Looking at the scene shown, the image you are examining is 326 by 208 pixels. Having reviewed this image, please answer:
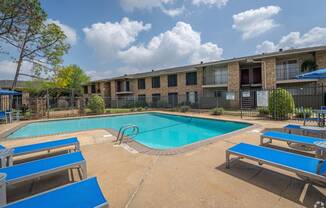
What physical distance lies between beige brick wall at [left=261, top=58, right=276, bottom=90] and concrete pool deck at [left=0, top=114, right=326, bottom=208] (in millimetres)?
15364

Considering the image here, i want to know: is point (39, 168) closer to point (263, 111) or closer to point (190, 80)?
point (263, 111)

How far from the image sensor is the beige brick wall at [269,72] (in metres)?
15.8

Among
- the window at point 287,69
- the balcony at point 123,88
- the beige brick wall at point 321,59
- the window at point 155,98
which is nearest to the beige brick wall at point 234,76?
the window at point 287,69

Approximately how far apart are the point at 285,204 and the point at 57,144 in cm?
521

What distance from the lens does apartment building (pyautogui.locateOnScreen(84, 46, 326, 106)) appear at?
50.1 ft

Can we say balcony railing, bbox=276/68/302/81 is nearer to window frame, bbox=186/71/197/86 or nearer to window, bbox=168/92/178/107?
window frame, bbox=186/71/197/86

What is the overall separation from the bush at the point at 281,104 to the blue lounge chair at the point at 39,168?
11.8 m

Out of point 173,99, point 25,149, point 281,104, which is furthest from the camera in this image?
point 173,99

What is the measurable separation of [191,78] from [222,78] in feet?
14.0

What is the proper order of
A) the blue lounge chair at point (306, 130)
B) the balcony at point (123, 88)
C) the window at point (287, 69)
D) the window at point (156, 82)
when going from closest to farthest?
1. the blue lounge chair at point (306, 130)
2. the window at point (287, 69)
3. the window at point (156, 82)
4. the balcony at point (123, 88)

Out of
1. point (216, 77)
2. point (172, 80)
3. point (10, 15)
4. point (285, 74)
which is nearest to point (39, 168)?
point (10, 15)

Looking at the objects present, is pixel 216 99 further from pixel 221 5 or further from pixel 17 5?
pixel 17 5

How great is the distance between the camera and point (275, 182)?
297 cm

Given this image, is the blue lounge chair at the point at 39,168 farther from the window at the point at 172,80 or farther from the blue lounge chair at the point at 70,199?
the window at the point at 172,80
